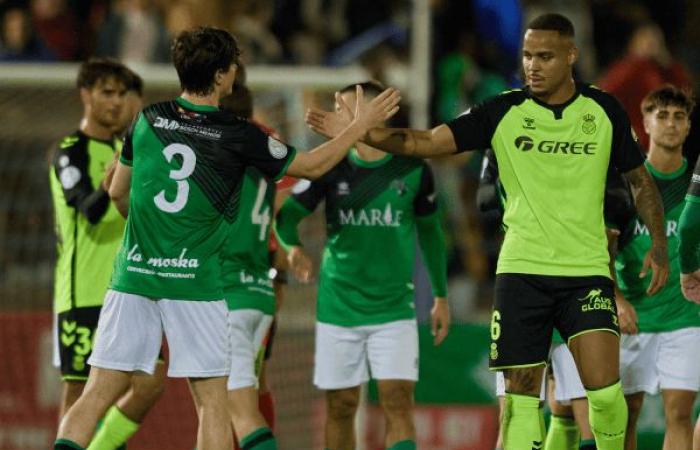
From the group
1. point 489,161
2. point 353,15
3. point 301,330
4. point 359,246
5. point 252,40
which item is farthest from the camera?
point 353,15

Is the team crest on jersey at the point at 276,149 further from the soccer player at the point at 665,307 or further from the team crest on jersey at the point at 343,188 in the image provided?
the soccer player at the point at 665,307

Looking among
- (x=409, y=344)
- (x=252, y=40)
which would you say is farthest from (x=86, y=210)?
(x=252, y=40)

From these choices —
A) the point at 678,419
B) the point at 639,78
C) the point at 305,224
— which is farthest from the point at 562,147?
the point at 639,78

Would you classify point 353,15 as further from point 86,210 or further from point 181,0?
point 86,210

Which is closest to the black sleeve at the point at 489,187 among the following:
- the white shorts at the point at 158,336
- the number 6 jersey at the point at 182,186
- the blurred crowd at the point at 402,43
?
the number 6 jersey at the point at 182,186

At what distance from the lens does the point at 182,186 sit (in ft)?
24.3

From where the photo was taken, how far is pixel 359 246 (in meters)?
9.19

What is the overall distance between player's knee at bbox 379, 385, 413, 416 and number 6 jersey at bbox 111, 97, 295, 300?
1956mm

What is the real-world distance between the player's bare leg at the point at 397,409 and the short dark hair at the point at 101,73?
2462 mm

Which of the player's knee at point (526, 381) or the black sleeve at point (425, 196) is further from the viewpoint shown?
the black sleeve at point (425, 196)

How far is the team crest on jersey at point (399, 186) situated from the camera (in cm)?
915

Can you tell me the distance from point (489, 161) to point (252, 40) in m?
7.41

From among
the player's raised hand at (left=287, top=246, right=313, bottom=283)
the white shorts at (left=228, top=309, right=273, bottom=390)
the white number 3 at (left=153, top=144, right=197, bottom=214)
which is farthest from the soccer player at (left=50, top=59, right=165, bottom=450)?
the white number 3 at (left=153, top=144, right=197, bottom=214)

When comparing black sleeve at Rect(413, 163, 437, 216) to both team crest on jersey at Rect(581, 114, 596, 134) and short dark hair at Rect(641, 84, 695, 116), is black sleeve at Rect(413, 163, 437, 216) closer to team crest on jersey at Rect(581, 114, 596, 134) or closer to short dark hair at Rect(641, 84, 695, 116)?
short dark hair at Rect(641, 84, 695, 116)
